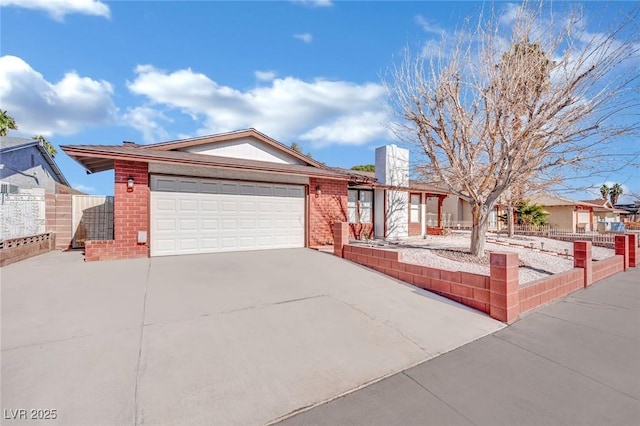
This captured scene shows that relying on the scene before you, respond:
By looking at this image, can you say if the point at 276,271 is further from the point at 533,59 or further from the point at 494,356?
the point at 533,59

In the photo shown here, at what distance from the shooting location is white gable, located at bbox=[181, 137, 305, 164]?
10.3 meters

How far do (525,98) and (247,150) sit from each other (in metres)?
8.84

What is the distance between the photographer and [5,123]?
21.8 meters

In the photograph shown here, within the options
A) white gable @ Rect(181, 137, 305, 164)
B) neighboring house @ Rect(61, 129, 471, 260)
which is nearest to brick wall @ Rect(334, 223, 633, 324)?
neighboring house @ Rect(61, 129, 471, 260)

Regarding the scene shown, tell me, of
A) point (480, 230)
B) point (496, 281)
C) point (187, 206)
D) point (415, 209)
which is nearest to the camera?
point (496, 281)

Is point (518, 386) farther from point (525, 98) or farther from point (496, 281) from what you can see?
point (525, 98)

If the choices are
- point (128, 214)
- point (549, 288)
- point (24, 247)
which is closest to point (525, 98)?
point (549, 288)

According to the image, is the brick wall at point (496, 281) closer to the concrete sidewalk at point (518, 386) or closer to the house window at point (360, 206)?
the concrete sidewalk at point (518, 386)

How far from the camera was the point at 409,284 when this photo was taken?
20.6 ft

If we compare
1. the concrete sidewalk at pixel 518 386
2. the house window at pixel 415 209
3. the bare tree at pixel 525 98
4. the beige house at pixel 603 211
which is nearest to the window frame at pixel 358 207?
the house window at pixel 415 209

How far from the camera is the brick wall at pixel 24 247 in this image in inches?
283

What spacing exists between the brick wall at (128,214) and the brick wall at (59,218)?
403 centimetres

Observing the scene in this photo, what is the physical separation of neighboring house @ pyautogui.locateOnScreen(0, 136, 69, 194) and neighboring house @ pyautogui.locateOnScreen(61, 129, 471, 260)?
11027 mm

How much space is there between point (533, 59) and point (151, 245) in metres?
11.7
